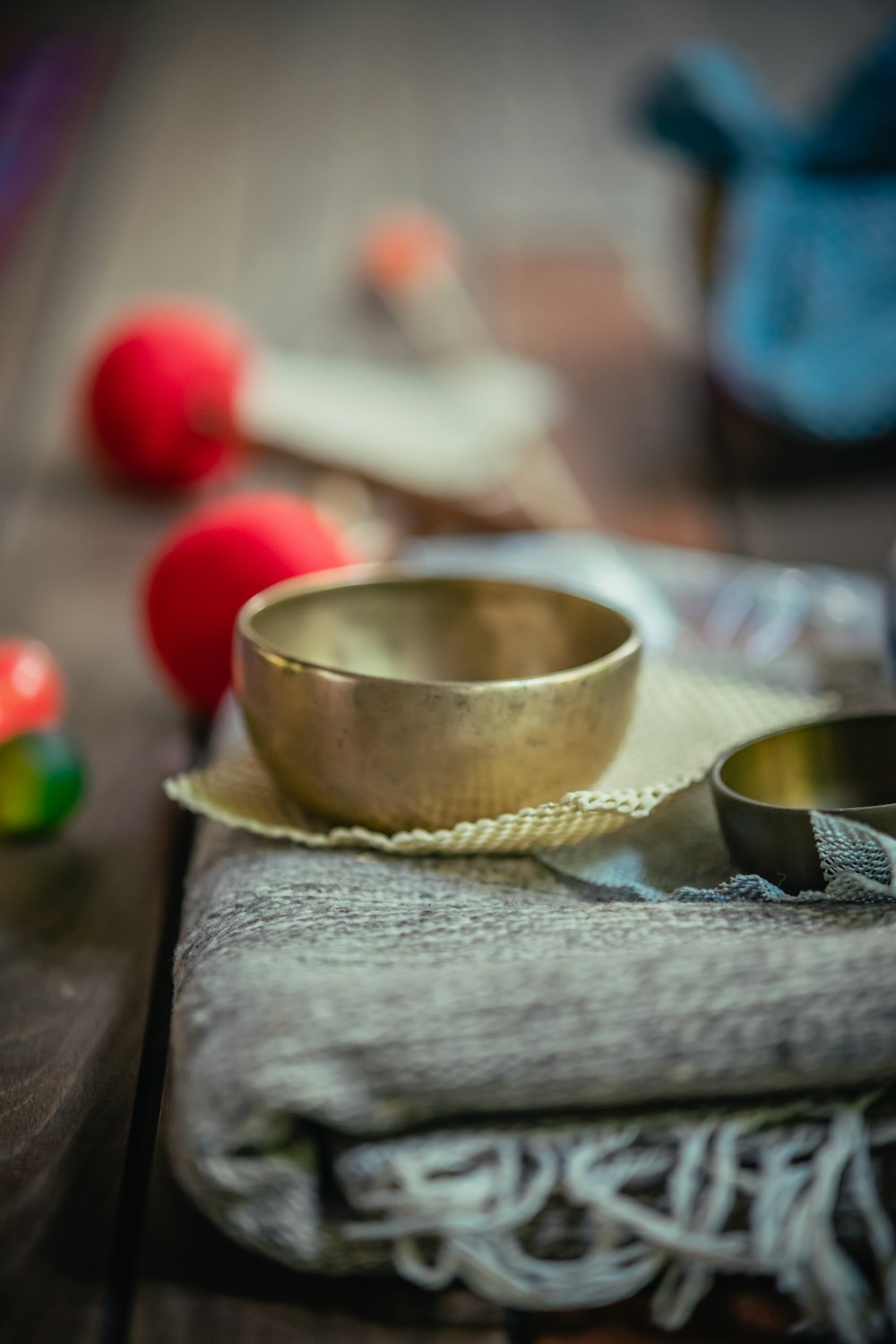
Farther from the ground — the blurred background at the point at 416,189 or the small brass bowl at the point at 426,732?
the blurred background at the point at 416,189

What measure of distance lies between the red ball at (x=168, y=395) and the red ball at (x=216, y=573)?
1.04ft

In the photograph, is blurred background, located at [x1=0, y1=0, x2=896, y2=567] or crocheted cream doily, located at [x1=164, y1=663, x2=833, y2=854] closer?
crocheted cream doily, located at [x1=164, y1=663, x2=833, y2=854]

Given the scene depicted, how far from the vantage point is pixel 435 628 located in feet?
1.60

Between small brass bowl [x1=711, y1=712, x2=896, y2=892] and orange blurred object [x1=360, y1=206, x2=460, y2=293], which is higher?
orange blurred object [x1=360, y1=206, x2=460, y2=293]

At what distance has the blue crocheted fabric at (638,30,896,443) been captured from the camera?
896 millimetres

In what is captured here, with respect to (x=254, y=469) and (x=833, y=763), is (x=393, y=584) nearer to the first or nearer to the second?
(x=833, y=763)

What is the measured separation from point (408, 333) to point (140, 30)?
1081mm

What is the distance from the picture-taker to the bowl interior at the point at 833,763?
405 millimetres

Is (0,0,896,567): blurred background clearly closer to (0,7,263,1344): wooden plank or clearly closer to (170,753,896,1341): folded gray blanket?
(0,7,263,1344): wooden plank

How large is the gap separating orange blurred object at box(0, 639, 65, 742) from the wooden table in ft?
0.10

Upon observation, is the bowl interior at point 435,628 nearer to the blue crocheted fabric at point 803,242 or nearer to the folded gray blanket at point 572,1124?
the folded gray blanket at point 572,1124

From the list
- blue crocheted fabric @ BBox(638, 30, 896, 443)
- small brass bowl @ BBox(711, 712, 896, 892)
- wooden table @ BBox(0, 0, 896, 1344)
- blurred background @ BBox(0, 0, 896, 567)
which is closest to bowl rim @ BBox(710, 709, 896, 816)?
small brass bowl @ BBox(711, 712, 896, 892)

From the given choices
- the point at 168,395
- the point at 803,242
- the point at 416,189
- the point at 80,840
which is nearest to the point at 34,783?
the point at 80,840

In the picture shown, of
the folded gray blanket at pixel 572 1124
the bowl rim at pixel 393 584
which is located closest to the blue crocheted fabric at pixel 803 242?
the bowl rim at pixel 393 584
